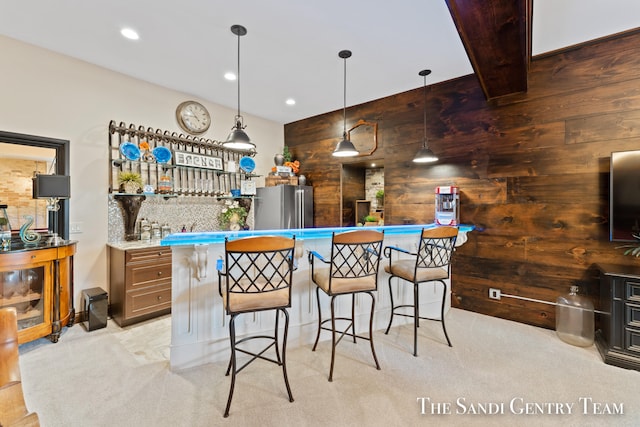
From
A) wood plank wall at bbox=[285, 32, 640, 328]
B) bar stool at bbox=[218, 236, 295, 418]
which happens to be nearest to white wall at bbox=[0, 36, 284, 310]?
bar stool at bbox=[218, 236, 295, 418]

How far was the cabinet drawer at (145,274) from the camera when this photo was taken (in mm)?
3094

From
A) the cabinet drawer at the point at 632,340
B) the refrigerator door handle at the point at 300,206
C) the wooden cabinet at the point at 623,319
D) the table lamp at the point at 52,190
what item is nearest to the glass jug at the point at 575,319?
the wooden cabinet at the point at 623,319

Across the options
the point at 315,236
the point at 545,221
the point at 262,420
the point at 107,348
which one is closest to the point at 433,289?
the point at 545,221

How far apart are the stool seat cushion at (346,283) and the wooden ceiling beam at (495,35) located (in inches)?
80.6

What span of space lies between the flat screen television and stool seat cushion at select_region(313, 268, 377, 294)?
2475 millimetres

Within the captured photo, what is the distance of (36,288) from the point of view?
2693 mm

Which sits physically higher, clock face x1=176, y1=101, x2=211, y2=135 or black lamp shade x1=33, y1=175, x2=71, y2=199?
clock face x1=176, y1=101, x2=211, y2=135

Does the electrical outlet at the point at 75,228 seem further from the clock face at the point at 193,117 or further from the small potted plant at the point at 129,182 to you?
the clock face at the point at 193,117

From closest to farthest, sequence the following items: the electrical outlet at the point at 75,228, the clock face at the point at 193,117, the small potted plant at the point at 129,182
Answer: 1. the electrical outlet at the point at 75,228
2. the small potted plant at the point at 129,182
3. the clock face at the point at 193,117

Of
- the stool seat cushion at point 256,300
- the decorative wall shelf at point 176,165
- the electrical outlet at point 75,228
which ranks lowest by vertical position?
the stool seat cushion at point 256,300

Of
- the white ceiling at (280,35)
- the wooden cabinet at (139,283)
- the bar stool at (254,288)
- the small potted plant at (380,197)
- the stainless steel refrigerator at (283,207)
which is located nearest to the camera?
the bar stool at (254,288)

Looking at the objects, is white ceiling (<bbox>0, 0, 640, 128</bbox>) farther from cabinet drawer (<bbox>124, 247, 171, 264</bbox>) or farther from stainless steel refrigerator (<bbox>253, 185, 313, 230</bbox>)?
cabinet drawer (<bbox>124, 247, 171, 264</bbox>)

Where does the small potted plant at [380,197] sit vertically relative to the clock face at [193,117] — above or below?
below

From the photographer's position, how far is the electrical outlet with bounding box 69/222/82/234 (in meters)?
3.21
